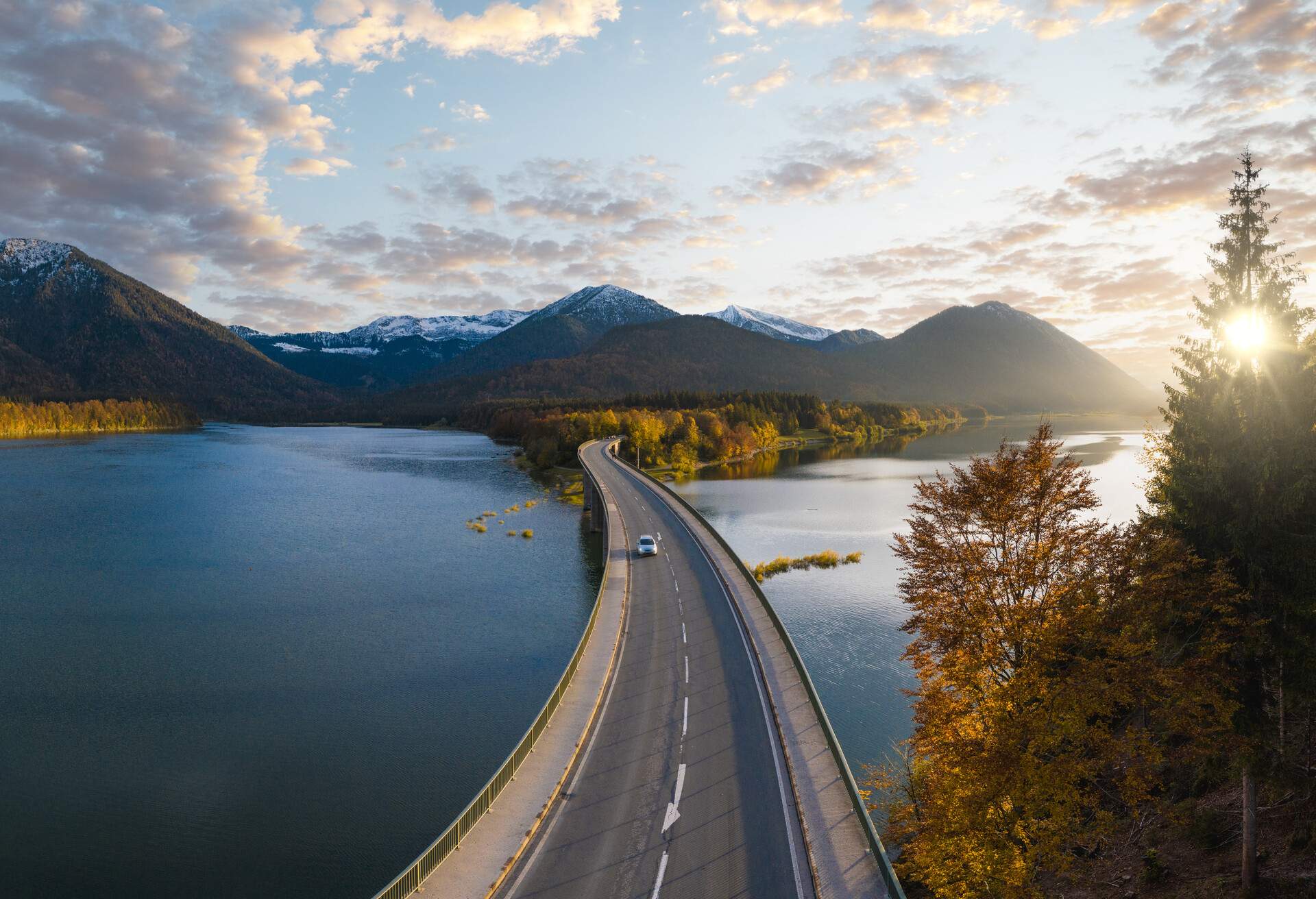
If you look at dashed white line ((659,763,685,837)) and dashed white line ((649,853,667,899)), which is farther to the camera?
dashed white line ((659,763,685,837))

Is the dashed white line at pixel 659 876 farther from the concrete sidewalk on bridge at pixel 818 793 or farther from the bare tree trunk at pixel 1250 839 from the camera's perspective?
the bare tree trunk at pixel 1250 839

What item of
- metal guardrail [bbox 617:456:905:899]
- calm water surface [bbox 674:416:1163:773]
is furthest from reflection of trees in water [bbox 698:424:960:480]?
metal guardrail [bbox 617:456:905:899]

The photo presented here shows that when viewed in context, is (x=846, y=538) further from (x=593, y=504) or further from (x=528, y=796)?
(x=528, y=796)

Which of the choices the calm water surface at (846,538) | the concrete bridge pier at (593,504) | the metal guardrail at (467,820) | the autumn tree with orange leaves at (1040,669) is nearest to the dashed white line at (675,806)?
the metal guardrail at (467,820)

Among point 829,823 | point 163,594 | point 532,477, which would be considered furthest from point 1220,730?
point 532,477

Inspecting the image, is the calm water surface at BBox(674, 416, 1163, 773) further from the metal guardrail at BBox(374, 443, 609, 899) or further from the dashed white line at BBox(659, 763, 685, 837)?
the metal guardrail at BBox(374, 443, 609, 899)

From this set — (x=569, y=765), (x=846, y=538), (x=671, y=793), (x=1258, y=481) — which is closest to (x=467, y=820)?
(x=569, y=765)
